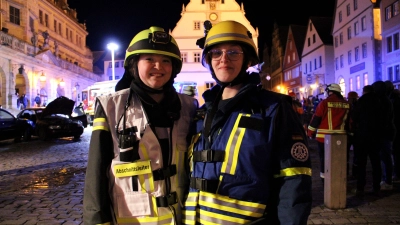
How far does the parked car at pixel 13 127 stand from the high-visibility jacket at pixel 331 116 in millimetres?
13978

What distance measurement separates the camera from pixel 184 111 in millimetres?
2529

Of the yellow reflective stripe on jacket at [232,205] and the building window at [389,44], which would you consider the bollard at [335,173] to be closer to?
the yellow reflective stripe on jacket at [232,205]

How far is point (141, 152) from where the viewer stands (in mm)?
2252

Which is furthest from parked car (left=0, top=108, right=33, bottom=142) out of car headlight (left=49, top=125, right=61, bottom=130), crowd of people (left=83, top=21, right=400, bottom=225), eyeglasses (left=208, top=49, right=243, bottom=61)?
eyeglasses (left=208, top=49, right=243, bottom=61)

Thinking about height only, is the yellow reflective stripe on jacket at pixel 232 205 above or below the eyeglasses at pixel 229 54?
below

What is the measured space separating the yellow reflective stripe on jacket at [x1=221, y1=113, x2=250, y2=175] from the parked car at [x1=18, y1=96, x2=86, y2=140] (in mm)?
16853

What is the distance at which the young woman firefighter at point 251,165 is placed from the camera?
6.40ft

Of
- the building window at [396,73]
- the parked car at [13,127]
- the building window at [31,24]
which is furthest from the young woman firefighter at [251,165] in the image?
the building window at [31,24]

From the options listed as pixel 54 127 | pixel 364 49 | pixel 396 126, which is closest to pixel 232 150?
pixel 396 126

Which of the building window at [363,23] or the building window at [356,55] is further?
the building window at [356,55]

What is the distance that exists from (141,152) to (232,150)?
65 cm

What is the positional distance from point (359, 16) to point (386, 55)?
5972mm

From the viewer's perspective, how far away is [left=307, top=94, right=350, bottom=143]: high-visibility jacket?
21.9ft

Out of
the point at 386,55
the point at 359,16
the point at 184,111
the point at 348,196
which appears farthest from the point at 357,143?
the point at 359,16
